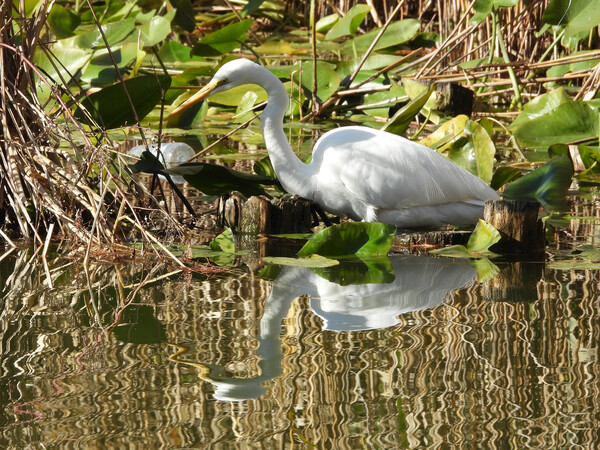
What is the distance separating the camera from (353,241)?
11.0 ft

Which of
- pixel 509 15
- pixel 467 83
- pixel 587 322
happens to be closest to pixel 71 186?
pixel 587 322

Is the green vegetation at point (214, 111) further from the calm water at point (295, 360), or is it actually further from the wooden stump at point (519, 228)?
the wooden stump at point (519, 228)

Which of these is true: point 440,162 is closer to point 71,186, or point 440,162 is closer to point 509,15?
point 71,186

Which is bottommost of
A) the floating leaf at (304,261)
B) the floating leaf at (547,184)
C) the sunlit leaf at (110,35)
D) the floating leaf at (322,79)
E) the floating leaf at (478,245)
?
the floating leaf at (304,261)

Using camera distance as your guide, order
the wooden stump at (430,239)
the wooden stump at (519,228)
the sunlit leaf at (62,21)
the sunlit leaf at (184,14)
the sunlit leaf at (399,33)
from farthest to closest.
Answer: the sunlit leaf at (399,33)
the sunlit leaf at (184,14)
the sunlit leaf at (62,21)
the wooden stump at (430,239)
the wooden stump at (519,228)

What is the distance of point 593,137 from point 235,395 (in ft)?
12.2

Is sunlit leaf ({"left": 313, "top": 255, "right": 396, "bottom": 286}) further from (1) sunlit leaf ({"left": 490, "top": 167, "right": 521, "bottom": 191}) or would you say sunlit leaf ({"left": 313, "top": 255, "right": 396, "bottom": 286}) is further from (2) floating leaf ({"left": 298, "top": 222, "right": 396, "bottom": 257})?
(1) sunlit leaf ({"left": 490, "top": 167, "right": 521, "bottom": 191})

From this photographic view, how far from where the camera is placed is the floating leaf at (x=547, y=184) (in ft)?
14.0

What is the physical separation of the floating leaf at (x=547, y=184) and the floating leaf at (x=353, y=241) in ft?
3.88

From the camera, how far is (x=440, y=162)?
4008 millimetres

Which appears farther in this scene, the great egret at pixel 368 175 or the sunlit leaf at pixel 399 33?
the sunlit leaf at pixel 399 33

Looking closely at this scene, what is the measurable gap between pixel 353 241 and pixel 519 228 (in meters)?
0.62

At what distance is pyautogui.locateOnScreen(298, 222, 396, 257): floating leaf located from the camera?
3289 millimetres

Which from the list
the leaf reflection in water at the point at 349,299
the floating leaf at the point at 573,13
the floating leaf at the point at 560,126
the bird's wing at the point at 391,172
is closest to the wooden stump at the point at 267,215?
the bird's wing at the point at 391,172
